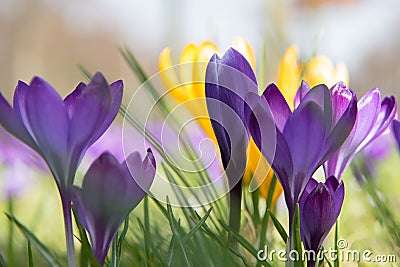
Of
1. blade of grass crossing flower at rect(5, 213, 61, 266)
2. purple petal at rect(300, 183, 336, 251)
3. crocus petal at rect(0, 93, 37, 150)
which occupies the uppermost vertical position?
crocus petal at rect(0, 93, 37, 150)

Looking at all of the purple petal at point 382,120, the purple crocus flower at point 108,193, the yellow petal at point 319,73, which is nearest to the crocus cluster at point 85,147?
the purple crocus flower at point 108,193

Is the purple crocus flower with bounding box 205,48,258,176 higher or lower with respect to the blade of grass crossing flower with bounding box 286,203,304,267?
higher

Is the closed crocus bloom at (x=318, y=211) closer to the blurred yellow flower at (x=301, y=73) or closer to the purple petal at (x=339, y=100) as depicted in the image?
the purple petal at (x=339, y=100)

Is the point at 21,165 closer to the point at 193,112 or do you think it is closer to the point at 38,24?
the point at 193,112

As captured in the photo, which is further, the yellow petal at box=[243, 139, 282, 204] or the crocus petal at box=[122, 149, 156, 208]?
the yellow petal at box=[243, 139, 282, 204]

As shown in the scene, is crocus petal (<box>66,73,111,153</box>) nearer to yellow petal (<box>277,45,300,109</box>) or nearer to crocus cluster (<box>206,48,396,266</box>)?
crocus cluster (<box>206,48,396,266</box>)

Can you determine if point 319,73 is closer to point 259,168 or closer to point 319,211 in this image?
point 259,168

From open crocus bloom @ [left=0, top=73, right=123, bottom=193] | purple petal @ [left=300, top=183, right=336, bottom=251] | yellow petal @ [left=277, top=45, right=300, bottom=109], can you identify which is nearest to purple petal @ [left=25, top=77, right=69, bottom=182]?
open crocus bloom @ [left=0, top=73, right=123, bottom=193]
